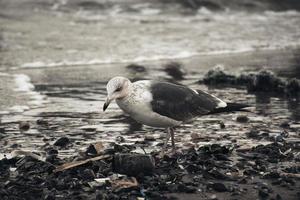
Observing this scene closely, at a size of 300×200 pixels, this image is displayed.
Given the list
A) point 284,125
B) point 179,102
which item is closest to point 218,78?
point 284,125

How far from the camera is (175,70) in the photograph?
1392 cm

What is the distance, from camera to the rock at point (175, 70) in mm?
13037

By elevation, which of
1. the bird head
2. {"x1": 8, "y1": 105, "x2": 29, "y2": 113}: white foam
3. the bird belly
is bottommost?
{"x1": 8, "y1": 105, "x2": 29, "y2": 113}: white foam

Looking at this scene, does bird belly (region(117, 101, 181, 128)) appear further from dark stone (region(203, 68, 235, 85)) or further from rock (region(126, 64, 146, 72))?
rock (region(126, 64, 146, 72))

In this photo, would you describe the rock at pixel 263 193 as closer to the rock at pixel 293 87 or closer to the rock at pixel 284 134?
the rock at pixel 284 134

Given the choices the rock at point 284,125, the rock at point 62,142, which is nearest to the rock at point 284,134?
the rock at point 284,125

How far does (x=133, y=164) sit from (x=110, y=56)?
34.9 ft

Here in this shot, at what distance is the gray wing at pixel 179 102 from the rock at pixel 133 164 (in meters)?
0.73

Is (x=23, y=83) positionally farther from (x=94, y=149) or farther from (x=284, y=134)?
(x=284, y=134)

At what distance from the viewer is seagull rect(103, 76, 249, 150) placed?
660 cm

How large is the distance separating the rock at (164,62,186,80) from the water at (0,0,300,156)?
7.9 inches

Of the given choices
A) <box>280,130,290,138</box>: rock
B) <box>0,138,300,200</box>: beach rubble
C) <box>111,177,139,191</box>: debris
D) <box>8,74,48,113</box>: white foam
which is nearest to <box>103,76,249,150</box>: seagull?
<box>0,138,300,200</box>: beach rubble

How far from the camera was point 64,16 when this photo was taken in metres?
24.5

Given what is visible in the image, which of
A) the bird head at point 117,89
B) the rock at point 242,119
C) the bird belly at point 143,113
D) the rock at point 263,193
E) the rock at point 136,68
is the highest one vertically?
the bird head at point 117,89
